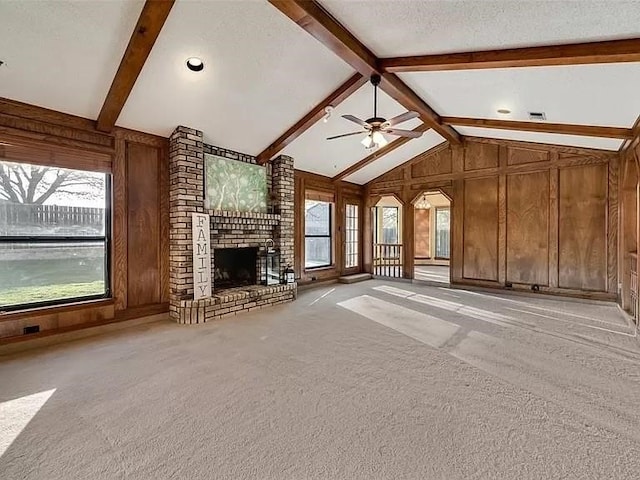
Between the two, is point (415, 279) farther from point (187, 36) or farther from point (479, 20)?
point (187, 36)

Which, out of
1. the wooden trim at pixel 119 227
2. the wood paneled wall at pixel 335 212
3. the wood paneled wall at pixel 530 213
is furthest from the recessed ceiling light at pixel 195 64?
the wood paneled wall at pixel 530 213

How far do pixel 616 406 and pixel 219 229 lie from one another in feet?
16.4

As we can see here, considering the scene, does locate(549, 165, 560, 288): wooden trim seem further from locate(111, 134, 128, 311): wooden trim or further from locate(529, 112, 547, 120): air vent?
locate(111, 134, 128, 311): wooden trim

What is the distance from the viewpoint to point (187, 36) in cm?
317

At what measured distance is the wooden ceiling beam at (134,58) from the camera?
9.10 ft

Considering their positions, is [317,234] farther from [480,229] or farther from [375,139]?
[375,139]

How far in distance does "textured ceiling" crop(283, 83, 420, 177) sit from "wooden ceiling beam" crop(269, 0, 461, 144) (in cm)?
36

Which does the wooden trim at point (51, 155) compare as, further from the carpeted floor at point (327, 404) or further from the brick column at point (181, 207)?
the carpeted floor at point (327, 404)

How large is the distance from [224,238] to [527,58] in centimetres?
458

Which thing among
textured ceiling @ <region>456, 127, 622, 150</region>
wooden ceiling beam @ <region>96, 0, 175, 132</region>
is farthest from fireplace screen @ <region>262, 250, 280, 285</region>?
textured ceiling @ <region>456, 127, 622, 150</region>

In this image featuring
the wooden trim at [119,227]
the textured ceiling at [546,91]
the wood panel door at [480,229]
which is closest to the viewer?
the textured ceiling at [546,91]

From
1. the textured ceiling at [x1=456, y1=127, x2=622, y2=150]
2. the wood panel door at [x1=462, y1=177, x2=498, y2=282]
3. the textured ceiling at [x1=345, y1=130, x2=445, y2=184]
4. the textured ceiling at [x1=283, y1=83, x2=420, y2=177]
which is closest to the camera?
the textured ceiling at [x1=283, y1=83, x2=420, y2=177]

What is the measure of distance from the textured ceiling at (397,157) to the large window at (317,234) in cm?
113

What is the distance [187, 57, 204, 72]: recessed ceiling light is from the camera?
349 centimetres
